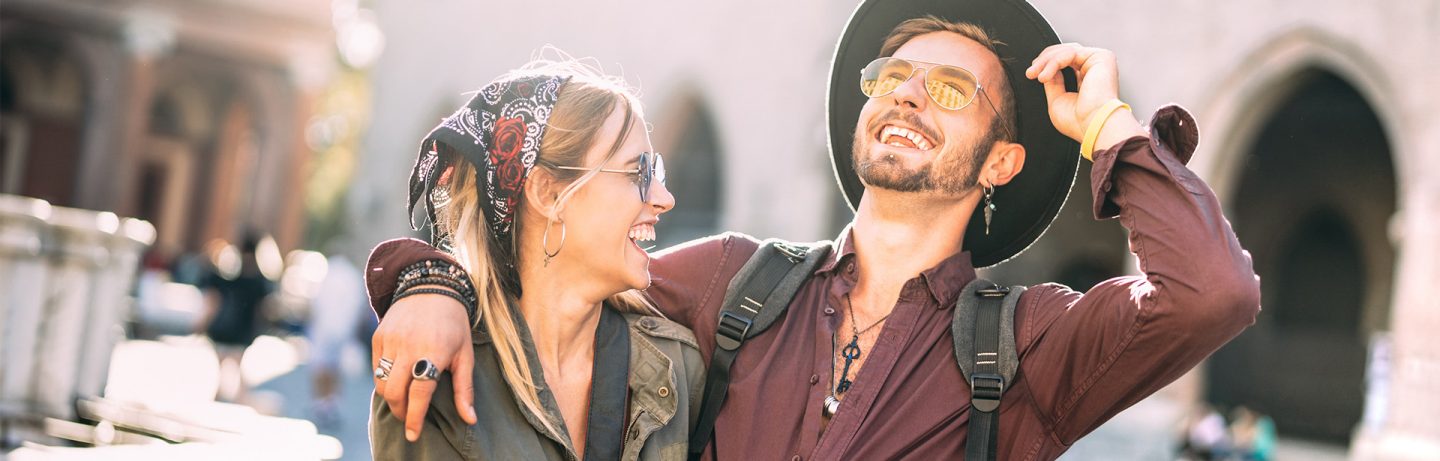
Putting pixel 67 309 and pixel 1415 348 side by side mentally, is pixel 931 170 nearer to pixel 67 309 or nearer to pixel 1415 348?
pixel 67 309

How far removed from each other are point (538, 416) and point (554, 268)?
38 cm

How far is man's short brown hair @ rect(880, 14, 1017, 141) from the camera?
300 centimetres

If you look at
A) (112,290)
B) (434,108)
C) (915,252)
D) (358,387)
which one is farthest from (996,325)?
(434,108)

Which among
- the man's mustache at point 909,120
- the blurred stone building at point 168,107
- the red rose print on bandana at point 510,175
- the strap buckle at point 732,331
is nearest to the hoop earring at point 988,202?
the man's mustache at point 909,120

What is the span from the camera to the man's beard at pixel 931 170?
9.36 ft

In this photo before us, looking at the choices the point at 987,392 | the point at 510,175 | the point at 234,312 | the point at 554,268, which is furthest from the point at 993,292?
the point at 234,312

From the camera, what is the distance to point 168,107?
995 inches

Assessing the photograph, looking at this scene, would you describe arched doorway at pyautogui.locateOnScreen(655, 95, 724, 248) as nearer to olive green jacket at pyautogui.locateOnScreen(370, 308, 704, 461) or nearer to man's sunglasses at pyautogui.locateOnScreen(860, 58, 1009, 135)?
man's sunglasses at pyautogui.locateOnScreen(860, 58, 1009, 135)

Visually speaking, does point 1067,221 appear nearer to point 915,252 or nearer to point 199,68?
point 199,68

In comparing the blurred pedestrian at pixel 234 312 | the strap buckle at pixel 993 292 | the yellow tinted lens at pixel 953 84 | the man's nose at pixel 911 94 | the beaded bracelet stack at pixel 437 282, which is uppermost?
the yellow tinted lens at pixel 953 84

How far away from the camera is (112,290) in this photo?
7160mm

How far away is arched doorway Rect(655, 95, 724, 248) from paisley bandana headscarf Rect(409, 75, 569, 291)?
15.9 m

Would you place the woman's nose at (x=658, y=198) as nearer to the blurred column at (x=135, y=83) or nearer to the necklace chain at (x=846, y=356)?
the necklace chain at (x=846, y=356)

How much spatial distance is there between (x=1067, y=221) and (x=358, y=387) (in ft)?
34.7
